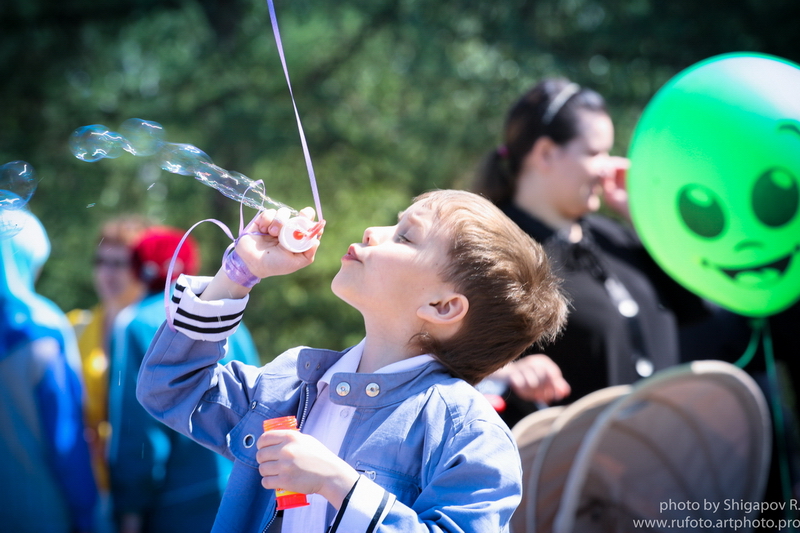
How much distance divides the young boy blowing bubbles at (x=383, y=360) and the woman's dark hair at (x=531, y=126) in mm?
1079

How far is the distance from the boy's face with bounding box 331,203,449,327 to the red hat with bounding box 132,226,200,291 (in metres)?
1.54

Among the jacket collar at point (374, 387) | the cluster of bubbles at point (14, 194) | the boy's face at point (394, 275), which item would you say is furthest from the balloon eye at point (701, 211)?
the cluster of bubbles at point (14, 194)

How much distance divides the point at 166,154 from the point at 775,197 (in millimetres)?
1529

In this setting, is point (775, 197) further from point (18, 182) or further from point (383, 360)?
point (18, 182)

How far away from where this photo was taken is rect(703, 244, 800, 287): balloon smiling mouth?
207cm

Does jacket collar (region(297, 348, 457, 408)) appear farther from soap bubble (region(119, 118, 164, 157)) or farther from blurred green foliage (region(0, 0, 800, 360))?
blurred green foliage (region(0, 0, 800, 360))

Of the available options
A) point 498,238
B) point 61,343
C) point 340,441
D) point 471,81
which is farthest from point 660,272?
point 471,81

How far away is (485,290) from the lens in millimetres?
1397

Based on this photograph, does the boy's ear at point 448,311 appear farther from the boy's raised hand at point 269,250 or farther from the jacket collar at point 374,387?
the boy's raised hand at point 269,250

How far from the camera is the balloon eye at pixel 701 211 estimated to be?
2062 millimetres

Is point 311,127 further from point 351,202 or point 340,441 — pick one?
point 340,441

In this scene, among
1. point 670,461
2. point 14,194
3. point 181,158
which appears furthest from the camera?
point 670,461

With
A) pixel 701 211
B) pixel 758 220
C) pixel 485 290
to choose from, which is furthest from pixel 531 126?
pixel 485 290

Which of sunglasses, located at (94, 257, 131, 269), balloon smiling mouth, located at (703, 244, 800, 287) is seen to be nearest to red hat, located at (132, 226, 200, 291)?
sunglasses, located at (94, 257, 131, 269)
